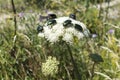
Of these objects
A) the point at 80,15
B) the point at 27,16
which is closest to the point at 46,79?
the point at 27,16

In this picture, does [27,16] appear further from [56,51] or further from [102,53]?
[102,53]

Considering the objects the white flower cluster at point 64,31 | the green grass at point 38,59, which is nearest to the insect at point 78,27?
the white flower cluster at point 64,31

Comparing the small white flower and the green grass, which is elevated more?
the small white flower

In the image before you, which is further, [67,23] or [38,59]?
[38,59]

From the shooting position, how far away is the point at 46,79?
11.3ft

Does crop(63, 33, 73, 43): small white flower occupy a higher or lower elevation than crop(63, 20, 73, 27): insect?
lower

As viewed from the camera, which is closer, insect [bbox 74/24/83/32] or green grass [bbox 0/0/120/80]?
insect [bbox 74/24/83/32]

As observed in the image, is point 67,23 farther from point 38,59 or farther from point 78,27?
point 38,59

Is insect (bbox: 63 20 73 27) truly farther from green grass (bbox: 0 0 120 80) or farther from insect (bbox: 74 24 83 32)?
green grass (bbox: 0 0 120 80)

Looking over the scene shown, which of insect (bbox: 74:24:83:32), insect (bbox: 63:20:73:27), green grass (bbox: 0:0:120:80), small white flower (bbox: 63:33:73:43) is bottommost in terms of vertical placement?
green grass (bbox: 0:0:120:80)

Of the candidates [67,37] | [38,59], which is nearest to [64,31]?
[67,37]

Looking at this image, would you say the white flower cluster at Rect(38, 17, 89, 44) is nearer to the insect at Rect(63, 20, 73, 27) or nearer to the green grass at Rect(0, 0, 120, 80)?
the insect at Rect(63, 20, 73, 27)

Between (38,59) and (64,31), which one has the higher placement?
(64,31)

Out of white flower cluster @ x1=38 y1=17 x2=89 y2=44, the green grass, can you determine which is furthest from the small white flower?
the green grass
